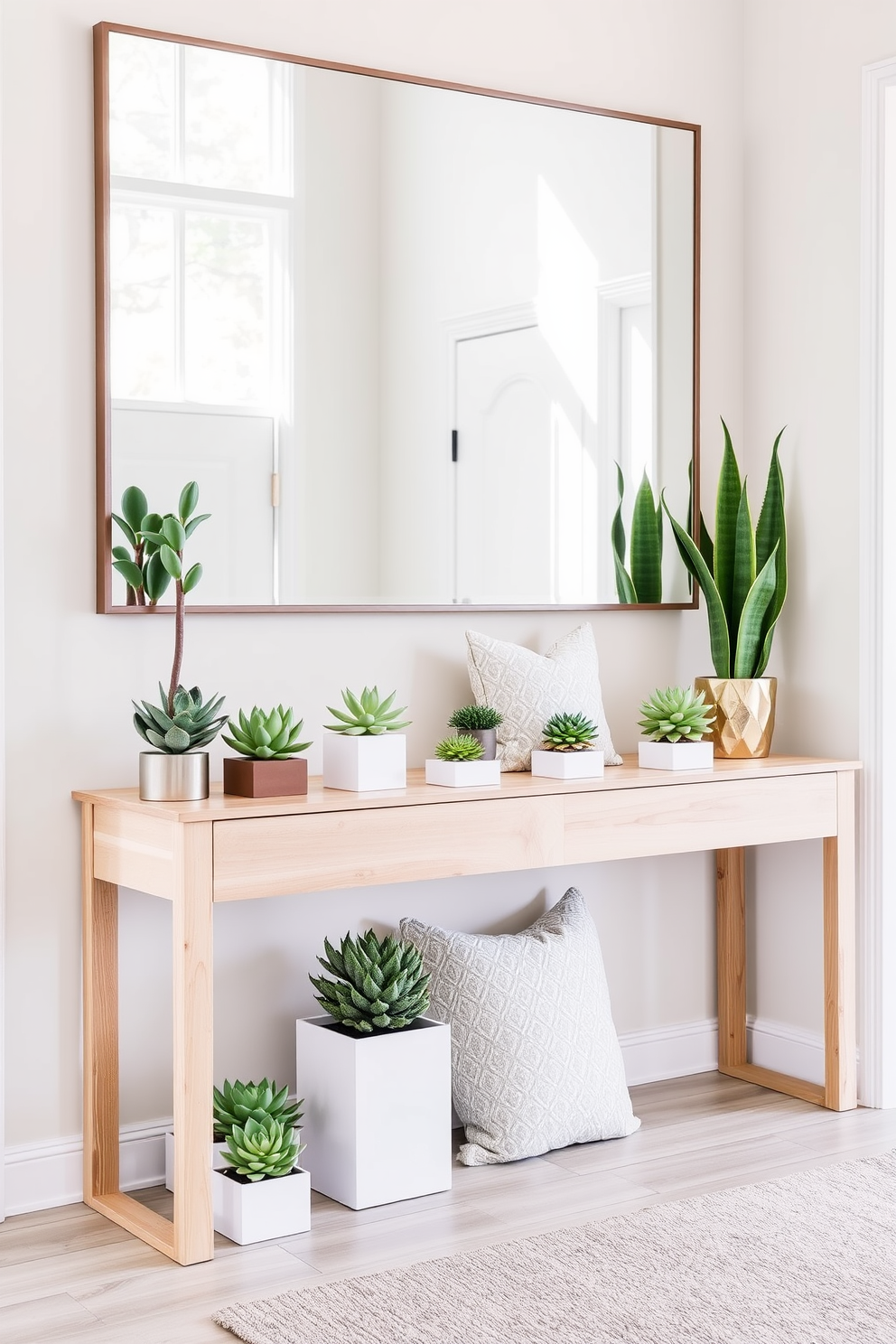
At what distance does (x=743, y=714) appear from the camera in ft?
10.6

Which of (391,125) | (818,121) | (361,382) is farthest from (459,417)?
(818,121)

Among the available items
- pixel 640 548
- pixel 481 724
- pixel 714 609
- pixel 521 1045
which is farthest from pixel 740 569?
pixel 521 1045

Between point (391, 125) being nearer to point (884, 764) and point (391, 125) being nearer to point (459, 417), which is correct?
point (459, 417)

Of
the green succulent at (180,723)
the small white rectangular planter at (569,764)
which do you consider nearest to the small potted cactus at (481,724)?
the small white rectangular planter at (569,764)

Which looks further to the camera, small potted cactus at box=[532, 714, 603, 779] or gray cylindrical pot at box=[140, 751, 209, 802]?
small potted cactus at box=[532, 714, 603, 779]

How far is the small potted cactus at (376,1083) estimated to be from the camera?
8.57 feet

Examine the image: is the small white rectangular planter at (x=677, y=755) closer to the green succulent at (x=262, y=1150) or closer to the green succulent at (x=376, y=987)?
the green succulent at (x=376, y=987)

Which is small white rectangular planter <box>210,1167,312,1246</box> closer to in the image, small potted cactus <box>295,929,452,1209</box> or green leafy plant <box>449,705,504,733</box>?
small potted cactus <box>295,929,452,1209</box>

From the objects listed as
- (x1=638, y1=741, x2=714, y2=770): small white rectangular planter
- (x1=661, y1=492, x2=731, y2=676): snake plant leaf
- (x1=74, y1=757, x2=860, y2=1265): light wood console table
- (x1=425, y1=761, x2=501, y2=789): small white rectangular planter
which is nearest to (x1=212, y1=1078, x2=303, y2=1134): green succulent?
(x1=74, y1=757, x2=860, y2=1265): light wood console table

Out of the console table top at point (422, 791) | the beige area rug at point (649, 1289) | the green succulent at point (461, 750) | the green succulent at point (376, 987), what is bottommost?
the beige area rug at point (649, 1289)

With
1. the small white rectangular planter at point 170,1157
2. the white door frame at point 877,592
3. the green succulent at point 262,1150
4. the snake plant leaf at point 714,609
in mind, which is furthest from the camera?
the snake plant leaf at point 714,609

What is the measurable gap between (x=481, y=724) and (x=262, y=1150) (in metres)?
0.86

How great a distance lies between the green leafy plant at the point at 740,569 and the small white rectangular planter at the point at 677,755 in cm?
30

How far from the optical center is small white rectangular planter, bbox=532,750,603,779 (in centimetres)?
288
